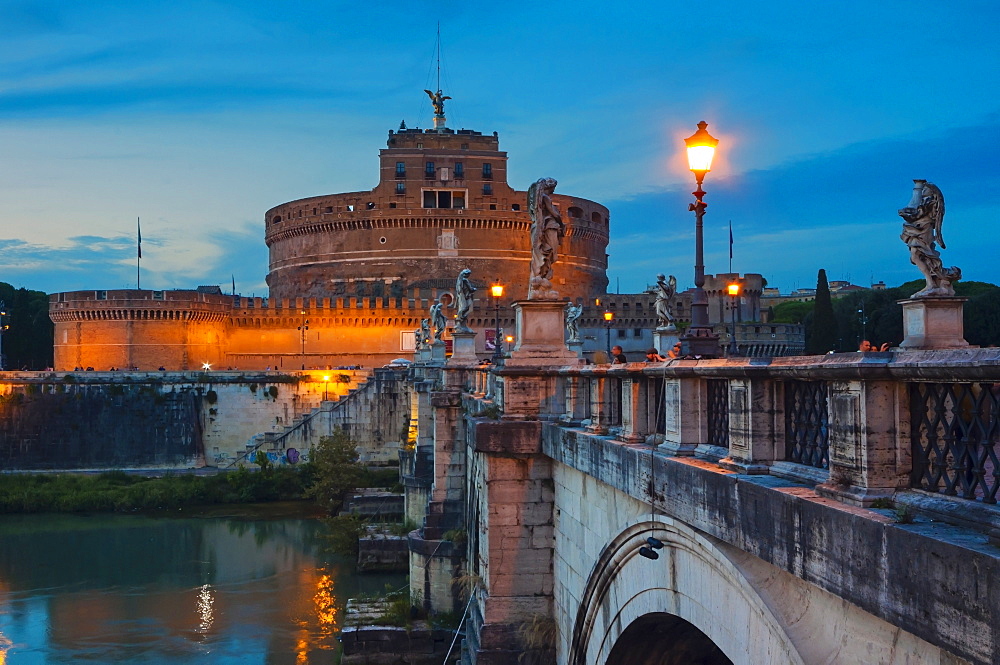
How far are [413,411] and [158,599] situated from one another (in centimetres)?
1313

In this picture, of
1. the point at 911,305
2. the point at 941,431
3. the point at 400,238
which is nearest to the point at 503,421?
the point at 911,305

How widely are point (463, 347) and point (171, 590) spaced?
10086 mm

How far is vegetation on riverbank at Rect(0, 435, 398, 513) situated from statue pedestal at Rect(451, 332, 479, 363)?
13.8m

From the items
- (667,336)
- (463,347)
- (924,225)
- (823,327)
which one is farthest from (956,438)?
(823,327)

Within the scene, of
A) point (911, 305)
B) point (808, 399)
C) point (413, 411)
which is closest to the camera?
point (808, 399)

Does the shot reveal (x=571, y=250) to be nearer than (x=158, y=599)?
No

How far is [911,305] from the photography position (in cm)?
579

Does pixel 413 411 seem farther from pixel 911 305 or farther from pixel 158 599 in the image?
pixel 911 305

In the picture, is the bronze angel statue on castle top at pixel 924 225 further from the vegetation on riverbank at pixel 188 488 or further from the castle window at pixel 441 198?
the castle window at pixel 441 198

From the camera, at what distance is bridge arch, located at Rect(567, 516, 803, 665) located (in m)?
4.67

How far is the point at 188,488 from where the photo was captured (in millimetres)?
37531

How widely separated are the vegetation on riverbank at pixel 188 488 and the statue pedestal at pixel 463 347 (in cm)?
1380

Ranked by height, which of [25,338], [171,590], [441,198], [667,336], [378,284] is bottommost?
[171,590]

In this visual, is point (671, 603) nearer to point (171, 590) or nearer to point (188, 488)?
point (171, 590)
